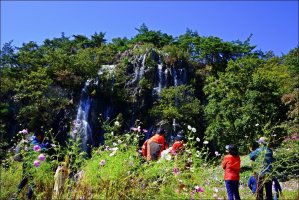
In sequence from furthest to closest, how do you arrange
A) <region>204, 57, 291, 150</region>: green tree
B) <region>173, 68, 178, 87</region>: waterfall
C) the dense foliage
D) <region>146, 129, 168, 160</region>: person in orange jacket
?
<region>173, 68, 178, 87</region>: waterfall < the dense foliage < <region>204, 57, 291, 150</region>: green tree < <region>146, 129, 168, 160</region>: person in orange jacket

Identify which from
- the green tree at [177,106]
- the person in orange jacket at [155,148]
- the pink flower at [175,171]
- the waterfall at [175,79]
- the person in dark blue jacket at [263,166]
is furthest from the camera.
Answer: the waterfall at [175,79]

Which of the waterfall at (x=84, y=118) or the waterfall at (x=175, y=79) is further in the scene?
the waterfall at (x=175, y=79)

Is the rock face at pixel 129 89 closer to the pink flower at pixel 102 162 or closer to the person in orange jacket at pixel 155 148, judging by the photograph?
the person in orange jacket at pixel 155 148

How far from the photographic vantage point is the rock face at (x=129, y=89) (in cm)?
2334

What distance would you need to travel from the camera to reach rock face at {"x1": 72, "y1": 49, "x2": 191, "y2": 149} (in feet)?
76.6

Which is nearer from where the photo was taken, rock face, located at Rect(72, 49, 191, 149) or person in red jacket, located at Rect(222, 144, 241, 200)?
person in red jacket, located at Rect(222, 144, 241, 200)

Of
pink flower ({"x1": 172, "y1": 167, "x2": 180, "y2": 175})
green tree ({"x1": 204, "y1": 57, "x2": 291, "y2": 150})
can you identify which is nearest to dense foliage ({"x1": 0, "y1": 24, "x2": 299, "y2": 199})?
green tree ({"x1": 204, "y1": 57, "x2": 291, "y2": 150})

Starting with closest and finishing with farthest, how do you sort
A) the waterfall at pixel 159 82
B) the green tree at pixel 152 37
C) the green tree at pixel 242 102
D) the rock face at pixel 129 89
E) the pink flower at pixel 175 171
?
the pink flower at pixel 175 171, the green tree at pixel 242 102, the rock face at pixel 129 89, the waterfall at pixel 159 82, the green tree at pixel 152 37

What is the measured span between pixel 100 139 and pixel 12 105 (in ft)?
24.3

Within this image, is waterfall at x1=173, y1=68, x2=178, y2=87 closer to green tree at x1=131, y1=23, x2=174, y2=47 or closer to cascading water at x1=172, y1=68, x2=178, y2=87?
cascading water at x1=172, y1=68, x2=178, y2=87

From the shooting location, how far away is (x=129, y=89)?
25.0 metres

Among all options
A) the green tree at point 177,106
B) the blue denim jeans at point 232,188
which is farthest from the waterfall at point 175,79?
the blue denim jeans at point 232,188

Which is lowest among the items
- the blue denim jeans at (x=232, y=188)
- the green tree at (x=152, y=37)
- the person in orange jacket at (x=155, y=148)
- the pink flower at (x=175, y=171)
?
the blue denim jeans at (x=232, y=188)

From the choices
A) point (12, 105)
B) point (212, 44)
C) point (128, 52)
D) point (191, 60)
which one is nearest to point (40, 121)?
point (12, 105)
